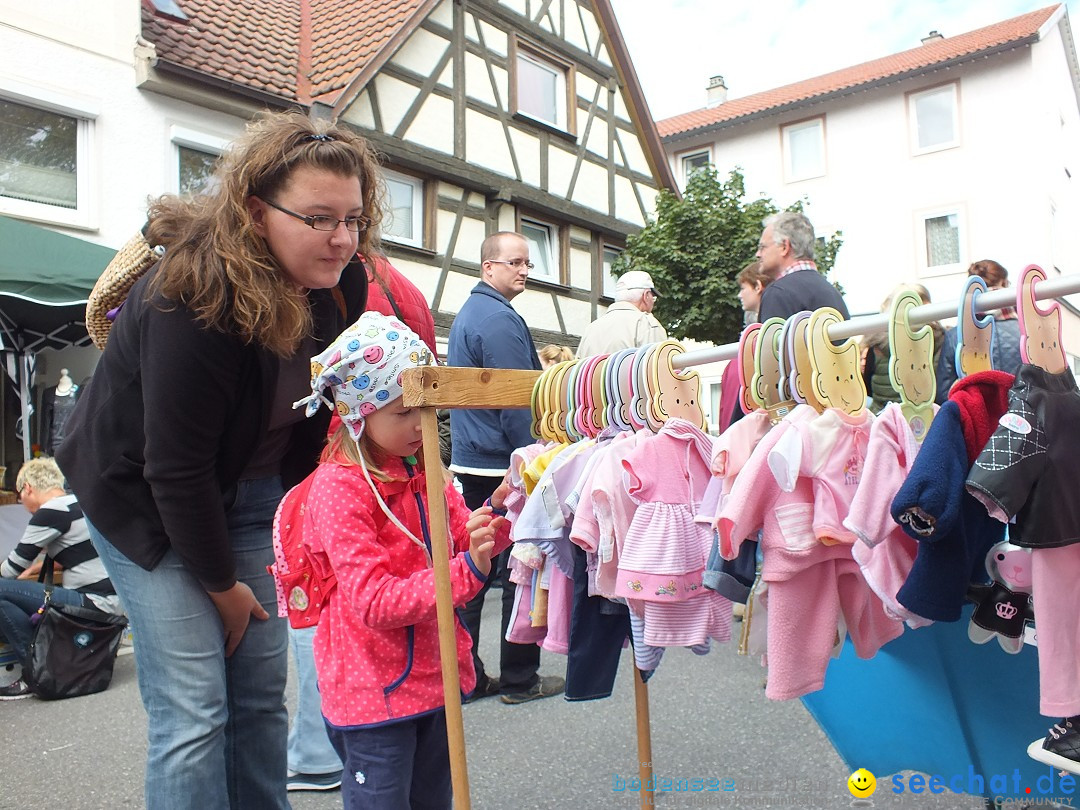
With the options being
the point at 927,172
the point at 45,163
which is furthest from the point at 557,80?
the point at 927,172

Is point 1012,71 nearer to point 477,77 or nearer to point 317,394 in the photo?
point 477,77

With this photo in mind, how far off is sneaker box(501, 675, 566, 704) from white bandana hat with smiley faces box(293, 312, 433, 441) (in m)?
2.22

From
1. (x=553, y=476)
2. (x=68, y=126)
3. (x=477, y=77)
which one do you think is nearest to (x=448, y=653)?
(x=553, y=476)

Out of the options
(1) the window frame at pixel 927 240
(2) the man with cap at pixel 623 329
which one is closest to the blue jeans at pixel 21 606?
(2) the man with cap at pixel 623 329

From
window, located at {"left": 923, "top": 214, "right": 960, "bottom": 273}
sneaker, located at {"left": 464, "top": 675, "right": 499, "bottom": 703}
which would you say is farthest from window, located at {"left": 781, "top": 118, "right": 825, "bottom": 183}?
sneaker, located at {"left": 464, "top": 675, "right": 499, "bottom": 703}

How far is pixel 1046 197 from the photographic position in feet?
56.8

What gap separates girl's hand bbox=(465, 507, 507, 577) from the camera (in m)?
1.62

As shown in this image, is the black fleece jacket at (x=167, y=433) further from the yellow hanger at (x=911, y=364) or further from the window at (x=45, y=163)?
the window at (x=45, y=163)

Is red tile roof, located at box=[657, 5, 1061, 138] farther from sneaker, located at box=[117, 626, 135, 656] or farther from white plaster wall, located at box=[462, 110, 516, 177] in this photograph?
sneaker, located at box=[117, 626, 135, 656]

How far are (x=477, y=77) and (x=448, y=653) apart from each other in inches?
415

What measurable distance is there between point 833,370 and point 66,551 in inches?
159

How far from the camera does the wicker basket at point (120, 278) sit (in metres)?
1.77

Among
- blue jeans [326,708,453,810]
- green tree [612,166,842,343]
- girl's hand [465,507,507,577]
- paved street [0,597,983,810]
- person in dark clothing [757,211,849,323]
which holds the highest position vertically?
green tree [612,166,842,343]

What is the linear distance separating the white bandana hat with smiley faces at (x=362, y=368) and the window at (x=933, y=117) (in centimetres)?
1908
